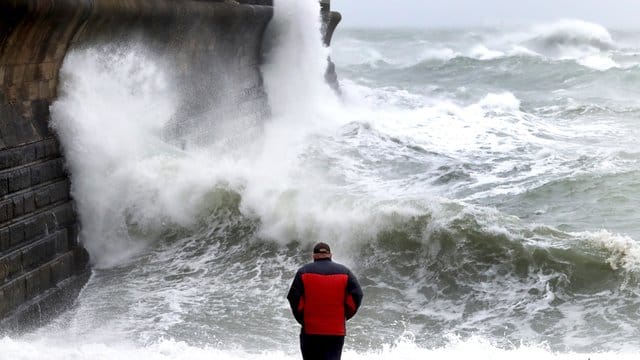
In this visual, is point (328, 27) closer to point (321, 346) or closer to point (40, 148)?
point (40, 148)

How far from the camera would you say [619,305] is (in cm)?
711

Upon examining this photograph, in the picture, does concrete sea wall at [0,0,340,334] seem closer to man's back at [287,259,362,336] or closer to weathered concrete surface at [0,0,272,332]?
weathered concrete surface at [0,0,272,332]

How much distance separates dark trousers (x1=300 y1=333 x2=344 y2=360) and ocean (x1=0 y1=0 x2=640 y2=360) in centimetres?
145

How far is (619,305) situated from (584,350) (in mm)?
897

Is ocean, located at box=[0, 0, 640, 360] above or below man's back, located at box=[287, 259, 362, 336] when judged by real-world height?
below

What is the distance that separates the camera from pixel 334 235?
8.76m

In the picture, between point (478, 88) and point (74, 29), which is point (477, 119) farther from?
point (74, 29)

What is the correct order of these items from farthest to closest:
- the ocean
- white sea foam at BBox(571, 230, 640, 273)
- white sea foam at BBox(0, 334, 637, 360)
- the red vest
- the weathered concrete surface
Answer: white sea foam at BBox(571, 230, 640, 273) < the weathered concrete surface < the ocean < white sea foam at BBox(0, 334, 637, 360) < the red vest

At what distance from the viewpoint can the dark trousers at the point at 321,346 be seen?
440cm

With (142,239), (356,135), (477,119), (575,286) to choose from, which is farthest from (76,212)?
(477,119)

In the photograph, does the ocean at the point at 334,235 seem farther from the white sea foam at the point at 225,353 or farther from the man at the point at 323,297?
the man at the point at 323,297

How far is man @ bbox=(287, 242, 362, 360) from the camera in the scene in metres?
4.32

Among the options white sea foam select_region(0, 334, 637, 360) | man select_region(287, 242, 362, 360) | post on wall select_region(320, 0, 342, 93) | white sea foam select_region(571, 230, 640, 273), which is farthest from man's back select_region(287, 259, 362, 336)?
post on wall select_region(320, 0, 342, 93)

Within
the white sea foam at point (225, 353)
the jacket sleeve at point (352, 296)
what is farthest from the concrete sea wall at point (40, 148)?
the jacket sleeve at point (352, 296)
